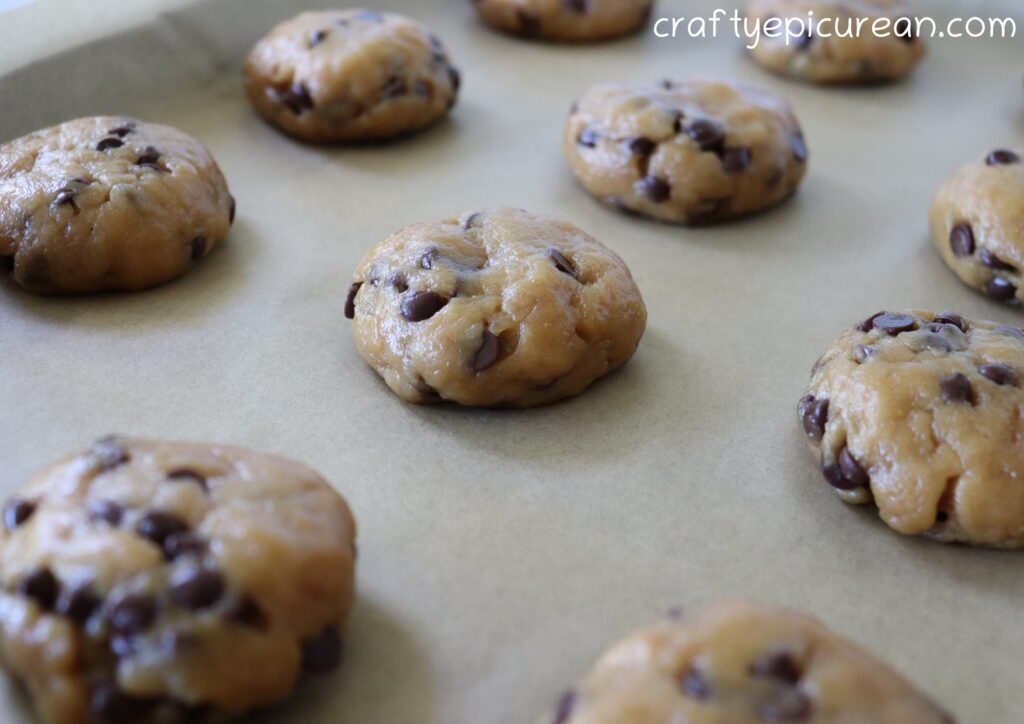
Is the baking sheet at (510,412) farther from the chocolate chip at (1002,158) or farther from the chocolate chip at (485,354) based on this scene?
the chocolate chip at (1002,158)

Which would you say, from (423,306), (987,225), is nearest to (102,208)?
(423,306)

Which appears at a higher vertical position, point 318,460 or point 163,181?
point 163,181

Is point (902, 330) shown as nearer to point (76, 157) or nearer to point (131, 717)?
point (131, 717)

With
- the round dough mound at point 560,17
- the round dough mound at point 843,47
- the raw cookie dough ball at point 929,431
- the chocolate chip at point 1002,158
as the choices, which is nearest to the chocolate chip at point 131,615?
the raw cookie dough ball at point 929,431

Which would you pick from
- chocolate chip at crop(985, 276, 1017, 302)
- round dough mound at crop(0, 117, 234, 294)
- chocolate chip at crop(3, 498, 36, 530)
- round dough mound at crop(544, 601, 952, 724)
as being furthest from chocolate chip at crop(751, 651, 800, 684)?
round dough mound at crop(0, 117, 234, 294)

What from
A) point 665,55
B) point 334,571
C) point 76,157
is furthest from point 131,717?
point 665,55

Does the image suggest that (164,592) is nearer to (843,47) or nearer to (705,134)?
(705,134)
